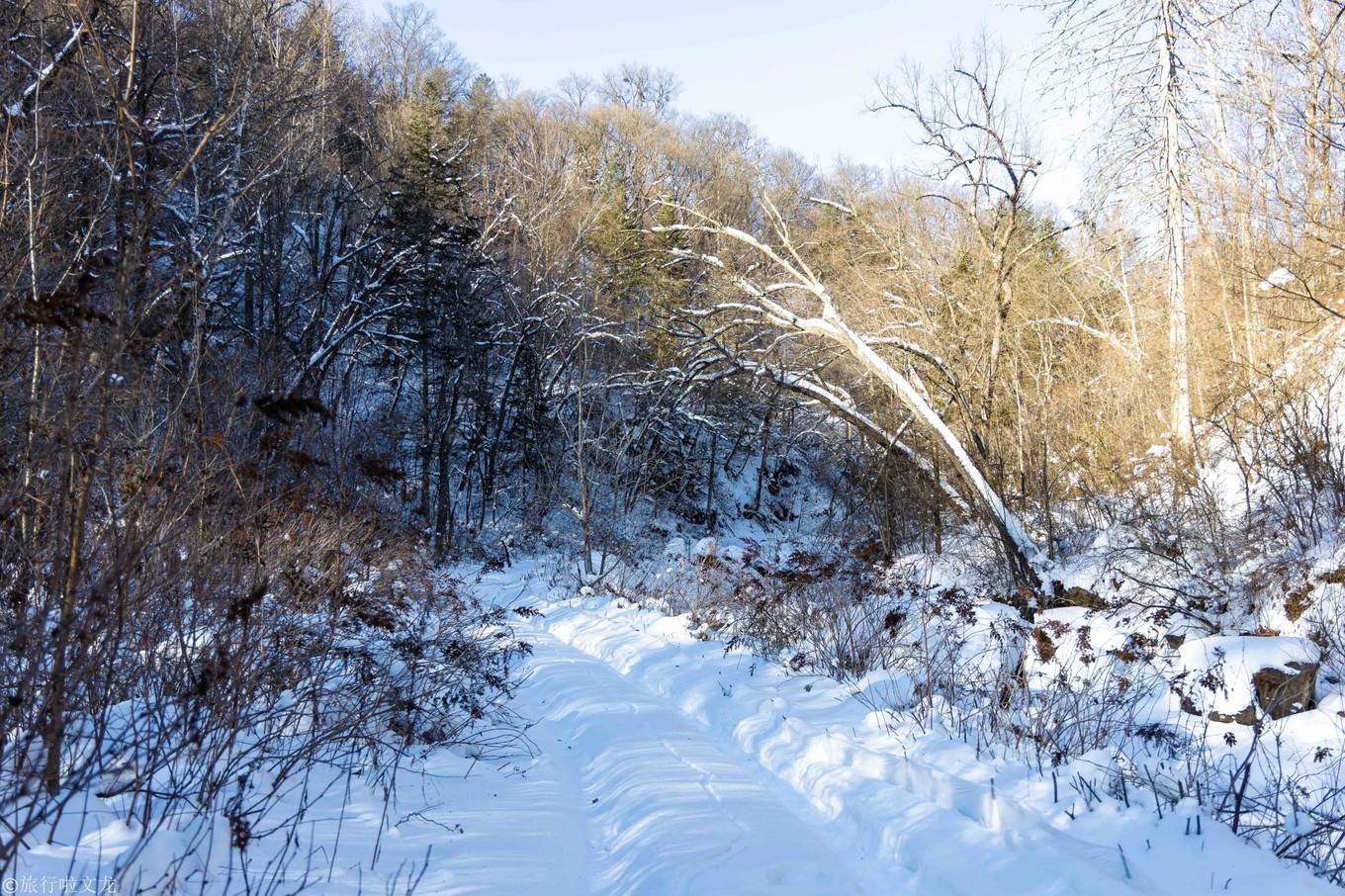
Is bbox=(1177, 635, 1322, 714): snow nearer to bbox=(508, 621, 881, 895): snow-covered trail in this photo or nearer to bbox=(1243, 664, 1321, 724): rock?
bbox=(1243, 664, 1321, 724): rock

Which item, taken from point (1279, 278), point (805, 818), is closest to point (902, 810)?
point (805, 818)

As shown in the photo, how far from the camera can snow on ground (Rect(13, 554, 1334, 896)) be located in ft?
10.2

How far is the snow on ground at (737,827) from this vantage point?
→ 10.2ft

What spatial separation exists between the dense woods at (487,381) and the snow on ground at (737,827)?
322mm

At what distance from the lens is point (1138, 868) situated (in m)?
3.23

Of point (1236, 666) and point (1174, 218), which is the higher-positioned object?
point (1174, 218)

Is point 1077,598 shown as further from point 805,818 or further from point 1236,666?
point 805,818

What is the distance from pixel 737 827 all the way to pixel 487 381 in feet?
74.5

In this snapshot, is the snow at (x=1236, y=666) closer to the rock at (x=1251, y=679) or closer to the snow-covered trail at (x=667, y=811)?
the rock at (x=1251, y=679)

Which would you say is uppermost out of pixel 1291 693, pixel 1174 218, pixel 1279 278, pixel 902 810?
pixel 1174 218

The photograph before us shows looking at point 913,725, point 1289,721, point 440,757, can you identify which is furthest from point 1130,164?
point 440,757

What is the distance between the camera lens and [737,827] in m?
4.00

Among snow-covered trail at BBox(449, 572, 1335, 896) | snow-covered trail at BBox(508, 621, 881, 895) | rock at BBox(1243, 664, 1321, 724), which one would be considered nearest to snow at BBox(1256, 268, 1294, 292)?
rock at BBox(1243, 664, 1321, 724)

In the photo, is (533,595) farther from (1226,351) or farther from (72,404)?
(72,404)
